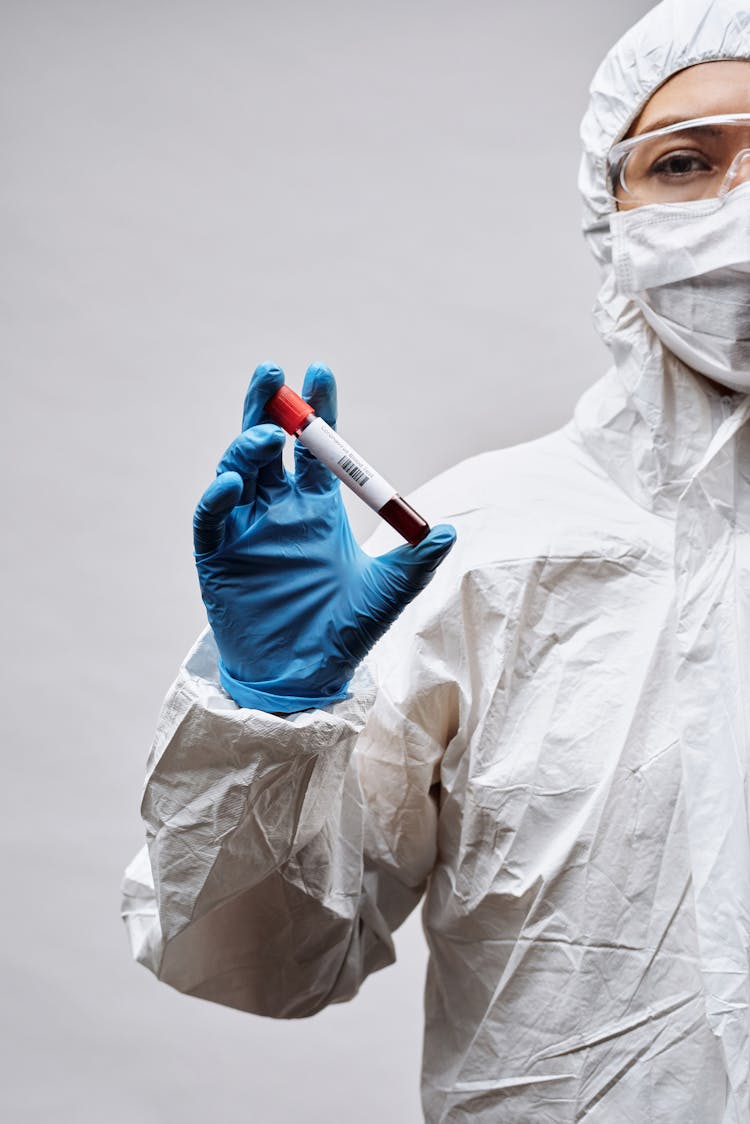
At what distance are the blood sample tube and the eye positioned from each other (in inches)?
19.5

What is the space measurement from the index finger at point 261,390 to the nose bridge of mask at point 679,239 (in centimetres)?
44

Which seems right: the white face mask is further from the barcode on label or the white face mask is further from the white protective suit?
the barcode on label

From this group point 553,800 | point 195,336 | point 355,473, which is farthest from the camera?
point 195,336

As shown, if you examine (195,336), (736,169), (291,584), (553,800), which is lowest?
(553,800)

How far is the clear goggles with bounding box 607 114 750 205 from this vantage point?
127 cm

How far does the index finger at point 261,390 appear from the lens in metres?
1.05

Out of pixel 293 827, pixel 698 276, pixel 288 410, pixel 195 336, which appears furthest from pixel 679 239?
pixel 195 336

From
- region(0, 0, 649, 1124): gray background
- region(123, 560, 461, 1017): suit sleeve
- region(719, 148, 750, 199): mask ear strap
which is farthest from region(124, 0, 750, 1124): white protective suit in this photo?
region(0, 0, 649, 1124): gray background

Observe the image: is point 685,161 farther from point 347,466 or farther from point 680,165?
point 347,466

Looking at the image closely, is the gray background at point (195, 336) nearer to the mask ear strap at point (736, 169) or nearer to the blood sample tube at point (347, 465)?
the mask ear strap at point (736, 169)

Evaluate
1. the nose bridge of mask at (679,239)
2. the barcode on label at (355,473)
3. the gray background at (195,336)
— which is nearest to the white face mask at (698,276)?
the nose bridge of mask at (679,239)

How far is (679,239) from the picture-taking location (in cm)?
129

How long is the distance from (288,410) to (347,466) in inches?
2.8

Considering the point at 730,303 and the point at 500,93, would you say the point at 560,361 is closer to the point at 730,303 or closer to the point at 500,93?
the point at 500,93
